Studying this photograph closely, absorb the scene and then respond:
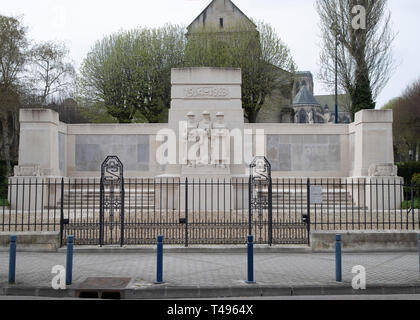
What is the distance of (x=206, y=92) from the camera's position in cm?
2212

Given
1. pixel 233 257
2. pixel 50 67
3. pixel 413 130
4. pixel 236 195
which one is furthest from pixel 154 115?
pixel 233 257

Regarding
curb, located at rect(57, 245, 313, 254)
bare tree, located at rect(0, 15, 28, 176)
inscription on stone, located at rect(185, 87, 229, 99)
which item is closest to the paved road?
curb, located at rect(57, 245, 313, 254)

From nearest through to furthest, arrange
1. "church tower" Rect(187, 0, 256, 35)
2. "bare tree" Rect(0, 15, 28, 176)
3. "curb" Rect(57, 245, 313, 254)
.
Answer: "curb" Rect(57, 245, 313, 254)
"bare tree" Rect(0, 15, 28, 176)
"church tower" Rect(187, 0, 256, 35)

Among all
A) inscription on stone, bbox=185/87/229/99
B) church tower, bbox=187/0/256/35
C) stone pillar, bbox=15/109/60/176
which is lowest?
stone pillar, bbox=15/109/60/176

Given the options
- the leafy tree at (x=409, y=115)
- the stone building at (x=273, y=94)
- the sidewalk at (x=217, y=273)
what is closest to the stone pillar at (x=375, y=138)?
the sidewalk at (x=217, y=273)

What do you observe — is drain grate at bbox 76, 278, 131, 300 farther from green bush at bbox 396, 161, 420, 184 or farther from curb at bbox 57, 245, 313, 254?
green bush at bbox 396, 161, 420, 184

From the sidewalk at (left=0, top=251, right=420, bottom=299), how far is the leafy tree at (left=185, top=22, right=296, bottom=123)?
2826 cm

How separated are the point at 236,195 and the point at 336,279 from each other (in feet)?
38.6

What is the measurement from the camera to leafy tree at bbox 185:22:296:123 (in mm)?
38031

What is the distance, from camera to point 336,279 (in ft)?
27.5

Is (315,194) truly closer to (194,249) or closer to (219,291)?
(194,249)

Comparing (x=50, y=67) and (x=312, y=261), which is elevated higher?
(x=50, y=67)

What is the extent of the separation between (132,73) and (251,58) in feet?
35.0
